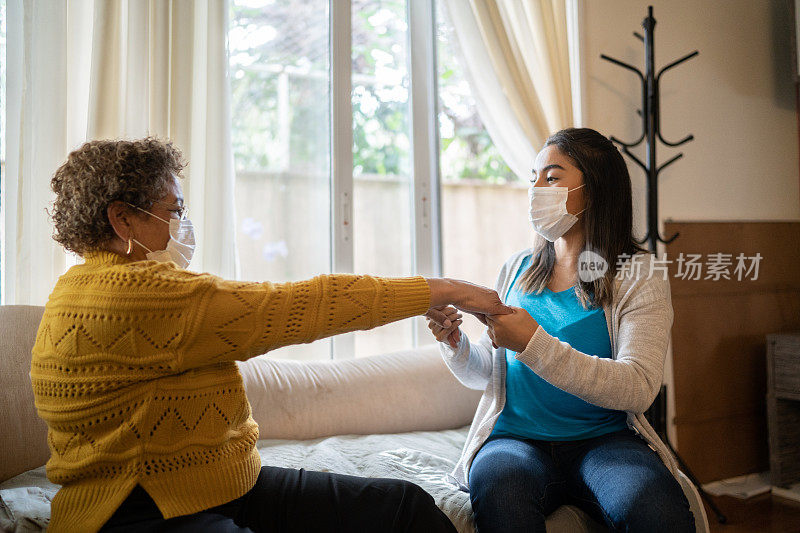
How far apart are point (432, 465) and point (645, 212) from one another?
1767mm

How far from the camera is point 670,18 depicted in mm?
3070

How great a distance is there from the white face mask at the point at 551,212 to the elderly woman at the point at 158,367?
0.62 m

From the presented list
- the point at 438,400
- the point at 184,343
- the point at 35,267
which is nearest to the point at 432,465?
the point at 438,400

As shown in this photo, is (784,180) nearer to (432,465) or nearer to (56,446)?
(432,465)

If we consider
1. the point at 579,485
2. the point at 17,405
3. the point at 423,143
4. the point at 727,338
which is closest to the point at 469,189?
the point at 423,143

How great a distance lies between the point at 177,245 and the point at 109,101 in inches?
35.6

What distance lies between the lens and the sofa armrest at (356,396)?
2.04m

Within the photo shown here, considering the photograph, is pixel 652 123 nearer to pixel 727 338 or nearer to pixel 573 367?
pixel 727 338

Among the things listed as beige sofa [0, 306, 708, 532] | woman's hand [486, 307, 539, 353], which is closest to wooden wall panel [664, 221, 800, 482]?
beige sofa [0, 306, 708, 532]

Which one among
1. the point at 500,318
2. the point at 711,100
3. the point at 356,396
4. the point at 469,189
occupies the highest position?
the point at 711,100

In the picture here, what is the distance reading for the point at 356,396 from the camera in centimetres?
216

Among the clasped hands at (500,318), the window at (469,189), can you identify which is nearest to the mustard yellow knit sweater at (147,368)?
the clasped hands at (500,318)

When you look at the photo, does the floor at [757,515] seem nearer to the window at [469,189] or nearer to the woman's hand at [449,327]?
the window at [469,189]

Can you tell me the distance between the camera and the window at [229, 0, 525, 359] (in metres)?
2.40
